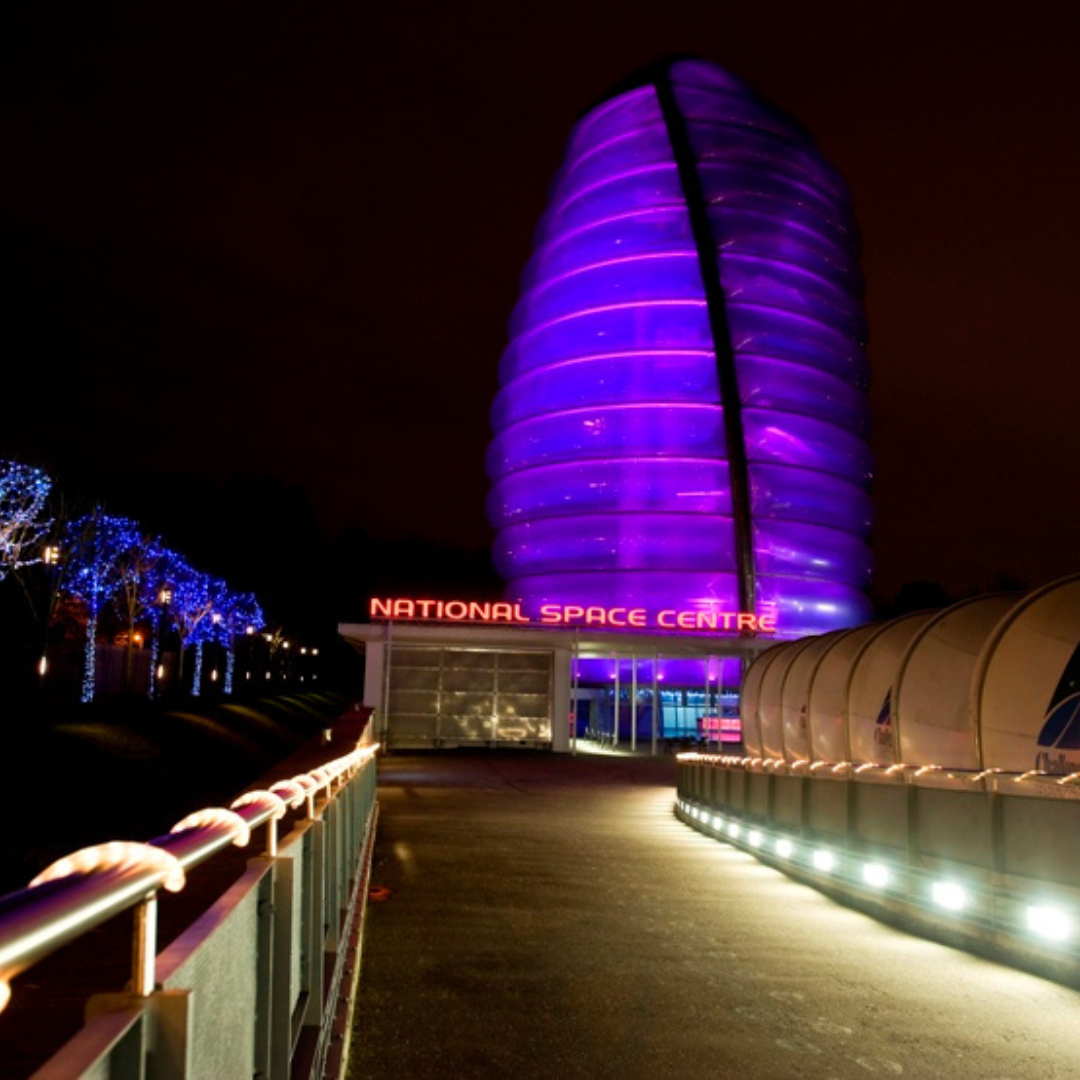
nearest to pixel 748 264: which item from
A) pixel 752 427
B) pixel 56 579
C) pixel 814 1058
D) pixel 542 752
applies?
pixel 752 427

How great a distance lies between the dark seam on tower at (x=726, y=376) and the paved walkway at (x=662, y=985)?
49341 mm

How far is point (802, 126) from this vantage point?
269 ft

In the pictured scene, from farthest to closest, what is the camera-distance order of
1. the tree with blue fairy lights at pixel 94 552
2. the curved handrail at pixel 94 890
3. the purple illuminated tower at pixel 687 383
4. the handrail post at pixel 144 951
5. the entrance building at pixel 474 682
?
the purple illuminated tower at pixel 687 383 < the tree with blue fairy lights at pixel 94 552 < the entrance building at pixel 474 682 < the handrail post at pixel 144 951 < the curved handrail at pixel 94 890

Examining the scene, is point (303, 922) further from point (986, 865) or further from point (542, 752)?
point (542, 752)

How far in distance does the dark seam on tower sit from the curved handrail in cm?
6298

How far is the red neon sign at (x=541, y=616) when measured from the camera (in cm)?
4788

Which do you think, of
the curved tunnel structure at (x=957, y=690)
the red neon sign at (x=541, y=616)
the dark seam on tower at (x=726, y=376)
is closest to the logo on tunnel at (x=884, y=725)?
the curved tunnel structure at (x=957, y=690)

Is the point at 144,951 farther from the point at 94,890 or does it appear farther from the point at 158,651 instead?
the point at 158,651

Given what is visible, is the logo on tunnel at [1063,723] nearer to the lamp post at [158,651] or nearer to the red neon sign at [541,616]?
the red neon sign at [541,616]

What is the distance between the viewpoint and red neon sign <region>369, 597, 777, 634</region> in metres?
47.9

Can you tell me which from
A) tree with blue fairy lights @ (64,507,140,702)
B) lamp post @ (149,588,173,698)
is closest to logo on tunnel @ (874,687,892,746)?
lamp post @ (149,588,173,698)

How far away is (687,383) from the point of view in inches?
2623

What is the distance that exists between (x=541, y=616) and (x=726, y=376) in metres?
22.7

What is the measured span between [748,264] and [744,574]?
1735 centimetres
